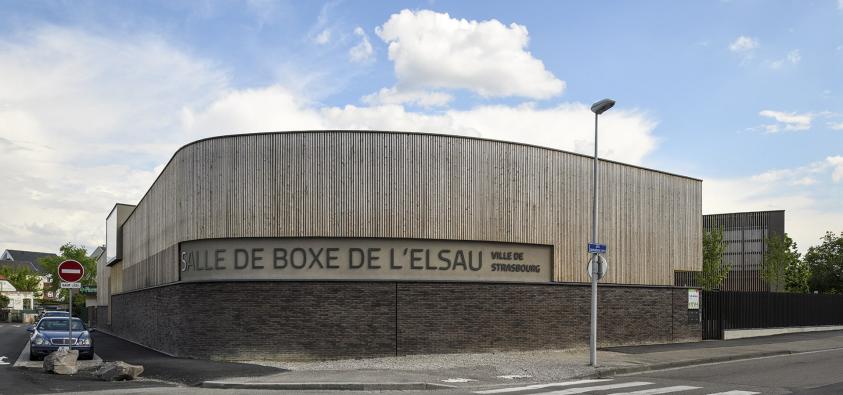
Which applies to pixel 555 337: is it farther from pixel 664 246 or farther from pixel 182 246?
pixel 182 246

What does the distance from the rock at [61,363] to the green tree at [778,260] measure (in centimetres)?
4154

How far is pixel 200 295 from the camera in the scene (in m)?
21.1

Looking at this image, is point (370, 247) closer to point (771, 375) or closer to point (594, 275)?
point (594, 275)

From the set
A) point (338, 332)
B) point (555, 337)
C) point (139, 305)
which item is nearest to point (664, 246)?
point (555, 337)

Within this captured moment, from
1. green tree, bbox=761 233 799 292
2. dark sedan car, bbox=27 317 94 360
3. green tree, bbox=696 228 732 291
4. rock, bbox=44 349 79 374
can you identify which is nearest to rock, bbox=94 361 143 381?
rock, bbox=44 349 79 374

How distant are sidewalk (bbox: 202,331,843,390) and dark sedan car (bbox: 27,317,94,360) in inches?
248

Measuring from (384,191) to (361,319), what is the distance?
352 centimetres

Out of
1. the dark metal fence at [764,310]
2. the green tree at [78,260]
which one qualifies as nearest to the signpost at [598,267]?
the dark metal fence at [764,310]

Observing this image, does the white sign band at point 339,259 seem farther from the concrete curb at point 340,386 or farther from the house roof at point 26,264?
the house roof at point 26,264

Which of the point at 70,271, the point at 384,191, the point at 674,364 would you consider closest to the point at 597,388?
the point at 674,364

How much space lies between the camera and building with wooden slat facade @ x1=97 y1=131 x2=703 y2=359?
20.6 m

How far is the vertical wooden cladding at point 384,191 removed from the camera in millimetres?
21078

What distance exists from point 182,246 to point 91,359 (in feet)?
15.0

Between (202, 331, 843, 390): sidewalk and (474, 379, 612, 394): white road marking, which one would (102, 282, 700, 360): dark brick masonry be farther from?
(474, 379, 612, 394): white road marking
